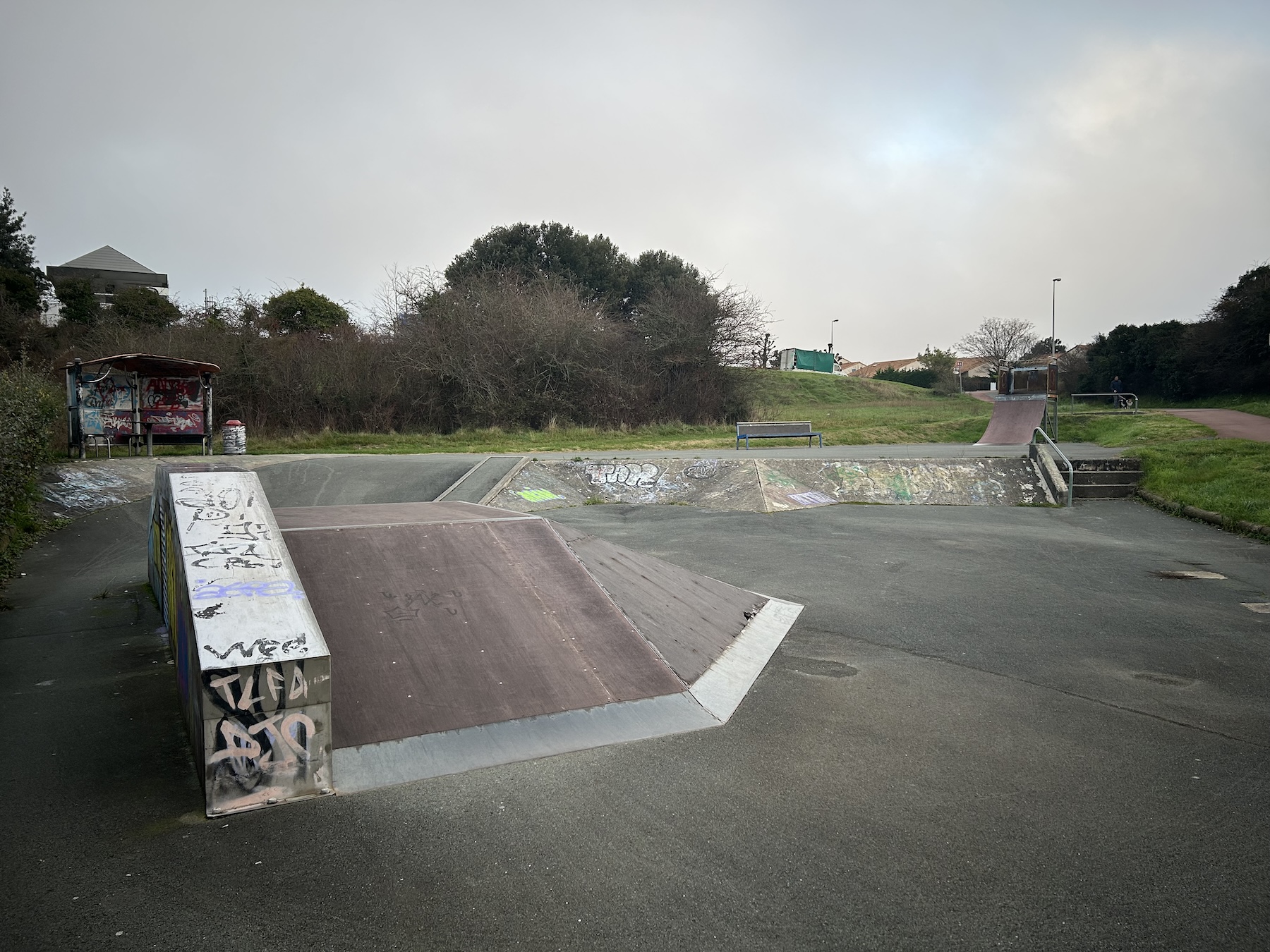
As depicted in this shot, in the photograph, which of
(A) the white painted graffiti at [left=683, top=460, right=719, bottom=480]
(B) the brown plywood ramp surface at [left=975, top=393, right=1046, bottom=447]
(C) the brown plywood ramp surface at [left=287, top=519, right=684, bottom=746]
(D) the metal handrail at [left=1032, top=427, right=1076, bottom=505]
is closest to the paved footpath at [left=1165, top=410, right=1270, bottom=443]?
(B) the brown plywood ramp surface at [left=975, top=393, right=1046, bottom=447]

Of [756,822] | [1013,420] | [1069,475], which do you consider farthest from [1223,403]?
[756,822]

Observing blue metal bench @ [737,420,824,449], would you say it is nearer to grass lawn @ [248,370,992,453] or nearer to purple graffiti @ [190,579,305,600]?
grass lawn @ [248,370,992,453]

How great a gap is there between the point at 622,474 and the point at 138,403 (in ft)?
31.8

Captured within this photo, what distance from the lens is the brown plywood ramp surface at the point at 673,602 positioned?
17.1 feet

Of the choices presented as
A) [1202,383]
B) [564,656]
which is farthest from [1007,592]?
[1202,383]

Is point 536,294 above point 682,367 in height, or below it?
above

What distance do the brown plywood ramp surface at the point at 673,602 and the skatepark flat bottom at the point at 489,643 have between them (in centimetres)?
2

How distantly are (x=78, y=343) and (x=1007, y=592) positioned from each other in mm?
26856

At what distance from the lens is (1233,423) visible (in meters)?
21.6

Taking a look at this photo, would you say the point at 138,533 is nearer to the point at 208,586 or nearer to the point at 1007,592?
the point at 208,586

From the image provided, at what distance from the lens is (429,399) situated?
24.2m

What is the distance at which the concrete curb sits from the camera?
10.7 metres

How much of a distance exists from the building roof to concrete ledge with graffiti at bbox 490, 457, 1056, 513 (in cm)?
5963

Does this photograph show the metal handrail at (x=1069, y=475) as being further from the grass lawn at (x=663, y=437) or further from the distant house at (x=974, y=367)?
the distant house at (x=974, y=367)
